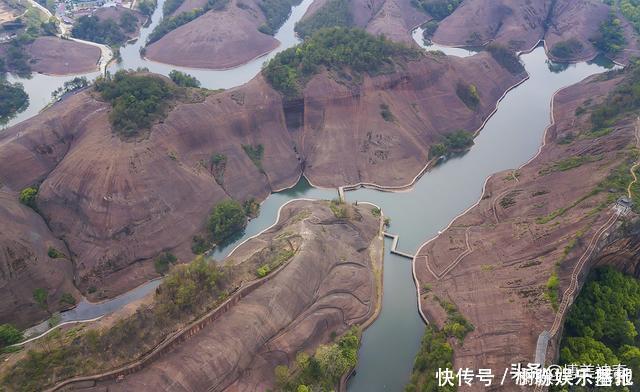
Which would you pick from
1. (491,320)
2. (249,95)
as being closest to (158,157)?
(249,95)

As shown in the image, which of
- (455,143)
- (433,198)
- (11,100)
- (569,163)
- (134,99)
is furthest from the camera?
(11,100)

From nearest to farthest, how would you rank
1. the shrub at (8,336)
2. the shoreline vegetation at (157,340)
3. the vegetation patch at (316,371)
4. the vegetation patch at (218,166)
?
the shoreline vegetation at (157,340) < the vegetation patch at (316,371) < the shrub at (8,336) < the vegetation patch at (218,166)

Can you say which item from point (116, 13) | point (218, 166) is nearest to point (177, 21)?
point (116, 13)

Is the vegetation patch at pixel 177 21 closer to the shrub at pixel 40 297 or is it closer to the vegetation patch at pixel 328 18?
the vegetation patch at pixel 328 18

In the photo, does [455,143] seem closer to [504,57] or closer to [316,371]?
[504,57]

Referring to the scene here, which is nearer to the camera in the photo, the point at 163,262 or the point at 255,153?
the point at 163,262

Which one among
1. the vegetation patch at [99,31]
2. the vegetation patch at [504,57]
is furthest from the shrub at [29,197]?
the vegetation patch at [504,57]

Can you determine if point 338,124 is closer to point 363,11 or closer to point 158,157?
point 158,157
